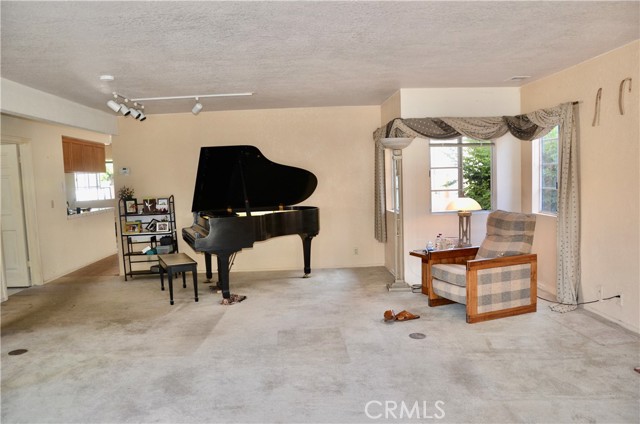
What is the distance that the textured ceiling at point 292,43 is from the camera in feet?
9.07

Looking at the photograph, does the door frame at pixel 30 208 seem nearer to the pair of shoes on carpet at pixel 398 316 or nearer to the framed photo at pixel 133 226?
the framed photo at pixel 133 226

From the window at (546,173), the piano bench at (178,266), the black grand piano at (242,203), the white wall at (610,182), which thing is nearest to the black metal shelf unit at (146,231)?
the black grand piano at (242,203)

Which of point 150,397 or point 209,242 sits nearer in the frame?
point 150,397

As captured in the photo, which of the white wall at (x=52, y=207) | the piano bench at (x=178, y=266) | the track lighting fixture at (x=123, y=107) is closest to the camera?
the track lighting fixture at (x=123, y=107)

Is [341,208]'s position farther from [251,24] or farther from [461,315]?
[251,24]

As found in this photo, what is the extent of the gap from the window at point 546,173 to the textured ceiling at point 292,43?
84cm

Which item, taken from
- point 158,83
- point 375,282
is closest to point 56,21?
point 158,83

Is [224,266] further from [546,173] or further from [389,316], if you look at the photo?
[546,173]

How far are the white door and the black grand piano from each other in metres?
2.49

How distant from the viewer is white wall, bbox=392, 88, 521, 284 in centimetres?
556

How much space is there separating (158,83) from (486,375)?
3950 mm

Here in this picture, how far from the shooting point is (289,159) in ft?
22.3

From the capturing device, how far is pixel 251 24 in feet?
9.77
